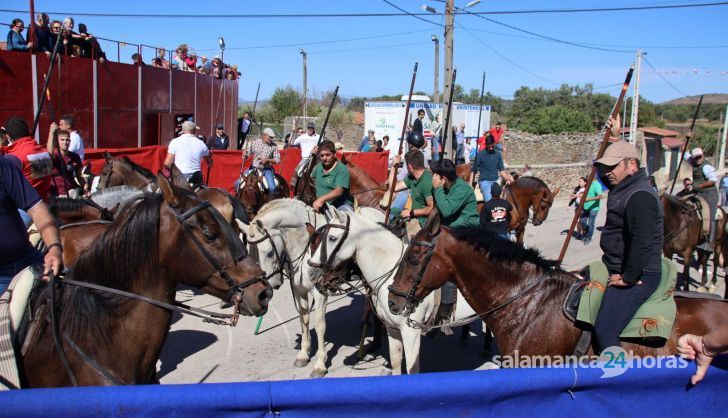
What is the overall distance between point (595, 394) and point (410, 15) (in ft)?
63.5

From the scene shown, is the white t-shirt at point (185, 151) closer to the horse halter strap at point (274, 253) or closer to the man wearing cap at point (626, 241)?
the horse halter strap at point (274, 253)

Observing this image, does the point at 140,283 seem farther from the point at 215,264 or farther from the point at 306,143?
the point at 306,143

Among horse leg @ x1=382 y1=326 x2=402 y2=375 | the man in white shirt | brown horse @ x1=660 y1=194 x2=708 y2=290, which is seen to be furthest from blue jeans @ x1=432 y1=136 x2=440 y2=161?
horse leg @ x1=382 y1=326 x2=402 y2=375

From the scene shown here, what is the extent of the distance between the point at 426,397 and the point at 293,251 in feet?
13.3

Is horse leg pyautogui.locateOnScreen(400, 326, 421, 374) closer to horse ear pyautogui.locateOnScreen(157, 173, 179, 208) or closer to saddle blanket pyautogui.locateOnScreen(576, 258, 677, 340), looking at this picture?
saddle blanket pyautogui.locateOnScreen(576, 258, 677, 340)

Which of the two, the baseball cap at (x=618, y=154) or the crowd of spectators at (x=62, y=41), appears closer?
→ the baseball cap at (x=618, y=154)

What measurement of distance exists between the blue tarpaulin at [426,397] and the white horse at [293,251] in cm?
365

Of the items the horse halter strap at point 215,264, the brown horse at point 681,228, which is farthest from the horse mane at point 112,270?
the brown horse at point 681,228

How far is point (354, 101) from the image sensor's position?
71.3m

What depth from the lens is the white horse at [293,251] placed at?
6.06m

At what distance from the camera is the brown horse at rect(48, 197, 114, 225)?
243 inches

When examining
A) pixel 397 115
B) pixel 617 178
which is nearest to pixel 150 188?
pixel 617 178

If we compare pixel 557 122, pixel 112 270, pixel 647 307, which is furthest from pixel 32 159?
pixel 557 122

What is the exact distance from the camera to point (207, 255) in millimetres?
3184
